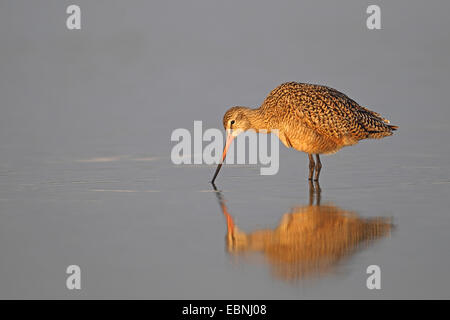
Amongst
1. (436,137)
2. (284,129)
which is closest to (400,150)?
(436,137)

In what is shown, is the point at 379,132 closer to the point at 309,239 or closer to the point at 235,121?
the point at 235,121

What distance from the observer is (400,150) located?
12898mm

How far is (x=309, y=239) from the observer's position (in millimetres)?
7320

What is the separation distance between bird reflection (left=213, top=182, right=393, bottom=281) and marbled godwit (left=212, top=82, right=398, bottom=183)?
1.99 meters

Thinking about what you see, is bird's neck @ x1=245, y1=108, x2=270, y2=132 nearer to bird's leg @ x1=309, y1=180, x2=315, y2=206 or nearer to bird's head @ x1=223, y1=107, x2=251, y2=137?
bird's head @ x1=223, y1=107, x2=251, y2=137

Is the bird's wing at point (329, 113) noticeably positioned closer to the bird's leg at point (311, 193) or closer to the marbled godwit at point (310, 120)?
the marbled godwit at point (310, 120)

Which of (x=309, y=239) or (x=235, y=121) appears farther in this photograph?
(x=235, y=121)

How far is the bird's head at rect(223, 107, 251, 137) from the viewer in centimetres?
1052

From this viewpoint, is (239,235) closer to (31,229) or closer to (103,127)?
(31,229)

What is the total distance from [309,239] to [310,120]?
330 centimetres

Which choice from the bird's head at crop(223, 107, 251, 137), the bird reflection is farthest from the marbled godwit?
the bird reflection

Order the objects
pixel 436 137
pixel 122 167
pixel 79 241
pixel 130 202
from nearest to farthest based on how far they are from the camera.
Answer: pixel 79 241 < pixel 130 202 < pixel 122 167 < pixel 436 137

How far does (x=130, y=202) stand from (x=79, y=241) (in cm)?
166

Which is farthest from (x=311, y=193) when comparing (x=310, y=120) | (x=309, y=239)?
(x=309, y=239)
